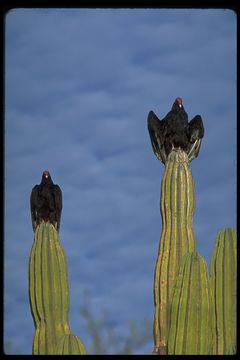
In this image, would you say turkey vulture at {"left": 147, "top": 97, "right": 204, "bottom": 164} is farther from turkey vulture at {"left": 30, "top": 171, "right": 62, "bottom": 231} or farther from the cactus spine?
the cactus spine

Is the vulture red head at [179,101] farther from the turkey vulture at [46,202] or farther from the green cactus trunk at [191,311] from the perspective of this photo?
the green cactus trunk at [191,311]

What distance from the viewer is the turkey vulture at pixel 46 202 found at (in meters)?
11.0

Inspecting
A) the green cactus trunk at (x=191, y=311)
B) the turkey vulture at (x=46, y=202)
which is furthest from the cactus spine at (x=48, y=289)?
the green cactus trunk at (x=191, y=311)

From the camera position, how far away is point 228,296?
403 inches

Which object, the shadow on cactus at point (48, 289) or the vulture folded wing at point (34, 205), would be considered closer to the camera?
the shadow on cactus at point (48, 289)

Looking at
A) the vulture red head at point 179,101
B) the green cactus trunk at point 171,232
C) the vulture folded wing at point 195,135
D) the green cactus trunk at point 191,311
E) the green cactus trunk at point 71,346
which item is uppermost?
the vulture red head at point 179,101

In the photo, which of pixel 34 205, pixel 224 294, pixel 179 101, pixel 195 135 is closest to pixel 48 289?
pixel 34 205

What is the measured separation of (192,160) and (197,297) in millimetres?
1615

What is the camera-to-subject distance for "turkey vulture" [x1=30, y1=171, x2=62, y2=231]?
435 inches

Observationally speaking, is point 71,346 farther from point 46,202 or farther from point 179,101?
point 179,101

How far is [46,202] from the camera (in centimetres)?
1116

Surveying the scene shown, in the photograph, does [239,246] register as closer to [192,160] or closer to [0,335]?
[192,160]

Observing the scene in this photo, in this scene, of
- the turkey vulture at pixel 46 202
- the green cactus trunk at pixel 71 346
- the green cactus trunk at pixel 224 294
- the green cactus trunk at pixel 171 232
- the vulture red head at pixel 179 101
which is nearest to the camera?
the green cactus trunk at pixel 71 346

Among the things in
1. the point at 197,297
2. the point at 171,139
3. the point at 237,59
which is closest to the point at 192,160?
the point at 171,139
